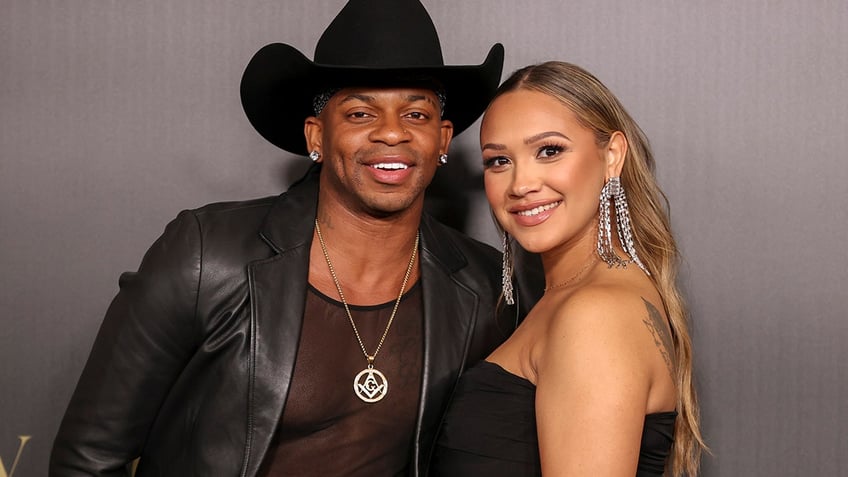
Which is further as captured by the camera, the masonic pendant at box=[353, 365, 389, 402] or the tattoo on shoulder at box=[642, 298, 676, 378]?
the masonic pendant at box=[353, 365, 389, 402]

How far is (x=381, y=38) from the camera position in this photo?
8.88 ft

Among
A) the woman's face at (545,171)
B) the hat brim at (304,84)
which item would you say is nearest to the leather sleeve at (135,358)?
the hat brim at (304,84)

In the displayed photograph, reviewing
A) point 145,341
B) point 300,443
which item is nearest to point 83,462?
point 145,341

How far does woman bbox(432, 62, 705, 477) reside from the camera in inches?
80.8

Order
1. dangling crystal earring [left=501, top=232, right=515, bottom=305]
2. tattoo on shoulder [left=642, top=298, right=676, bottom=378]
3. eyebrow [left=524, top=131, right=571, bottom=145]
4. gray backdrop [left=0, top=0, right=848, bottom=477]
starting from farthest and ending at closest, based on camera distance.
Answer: gray backdrop [left=0, top=0, right=848, bottom=477], dangling crystal earring [left=501, top=232, right=515, bottom=305], eyebrow [left=524, top=131, right=571, bottom=145], tattoo on shoulder [left=642, top=298, right=676, bottom=378]

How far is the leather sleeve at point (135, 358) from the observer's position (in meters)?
2.54

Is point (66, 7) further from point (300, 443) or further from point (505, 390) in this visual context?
point (505, 390)

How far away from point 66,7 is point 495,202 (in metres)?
1.85

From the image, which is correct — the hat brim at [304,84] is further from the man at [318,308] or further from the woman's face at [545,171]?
the woman's face at [545,171]

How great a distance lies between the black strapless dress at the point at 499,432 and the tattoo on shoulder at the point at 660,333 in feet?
0.43

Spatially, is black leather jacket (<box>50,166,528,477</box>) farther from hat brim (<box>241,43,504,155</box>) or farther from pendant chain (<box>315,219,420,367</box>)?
hat brim (<box>241,43,504,155</box>)

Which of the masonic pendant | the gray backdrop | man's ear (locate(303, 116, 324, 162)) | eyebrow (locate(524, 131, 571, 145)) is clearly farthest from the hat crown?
the masonic pendant

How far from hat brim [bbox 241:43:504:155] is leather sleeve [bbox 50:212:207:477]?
1.67ft

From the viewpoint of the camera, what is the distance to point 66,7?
131 inches
